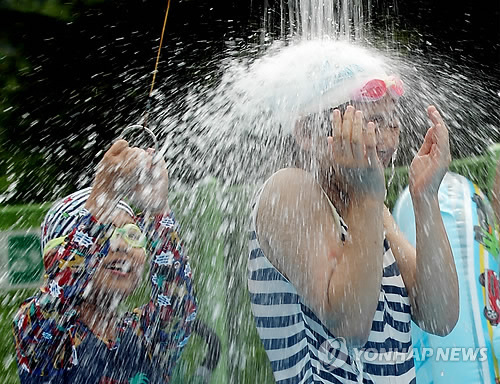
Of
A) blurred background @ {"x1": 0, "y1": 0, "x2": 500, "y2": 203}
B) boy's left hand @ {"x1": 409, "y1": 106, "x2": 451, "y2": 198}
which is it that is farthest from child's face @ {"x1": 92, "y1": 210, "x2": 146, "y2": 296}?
blurred background @ {"x1": 0, "y1": 0, "x2": 500, "y2": 203}

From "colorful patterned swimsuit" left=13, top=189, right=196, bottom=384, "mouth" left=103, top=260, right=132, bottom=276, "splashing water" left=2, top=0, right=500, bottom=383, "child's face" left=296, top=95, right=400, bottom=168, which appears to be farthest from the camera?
"mouth" left=103, top=260, right=132, bottom=276

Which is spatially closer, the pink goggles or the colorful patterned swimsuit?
the pink goggles

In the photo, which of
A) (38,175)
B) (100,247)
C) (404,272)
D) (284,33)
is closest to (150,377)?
(100,247)

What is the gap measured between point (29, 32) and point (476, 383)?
10.6 ft

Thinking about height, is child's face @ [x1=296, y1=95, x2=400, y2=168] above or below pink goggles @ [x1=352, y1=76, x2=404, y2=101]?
below

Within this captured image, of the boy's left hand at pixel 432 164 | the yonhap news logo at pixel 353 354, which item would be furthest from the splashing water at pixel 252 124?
the yonhap news logo at pixel 353 354

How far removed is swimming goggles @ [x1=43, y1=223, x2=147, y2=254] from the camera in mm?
2277

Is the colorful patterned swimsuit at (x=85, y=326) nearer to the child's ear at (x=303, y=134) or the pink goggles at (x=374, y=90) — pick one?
the child's ear at (x=303, y=134)

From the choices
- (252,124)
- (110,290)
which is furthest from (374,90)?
(110,290)

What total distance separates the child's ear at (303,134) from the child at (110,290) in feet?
2.29

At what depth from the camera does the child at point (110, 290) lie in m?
2.19

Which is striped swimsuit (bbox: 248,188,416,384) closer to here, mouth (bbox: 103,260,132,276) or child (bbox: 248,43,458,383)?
child (bbox: 248,43,458,383)

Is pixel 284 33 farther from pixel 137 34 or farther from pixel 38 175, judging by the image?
pixel 38 175

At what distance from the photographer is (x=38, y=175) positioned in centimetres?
431
